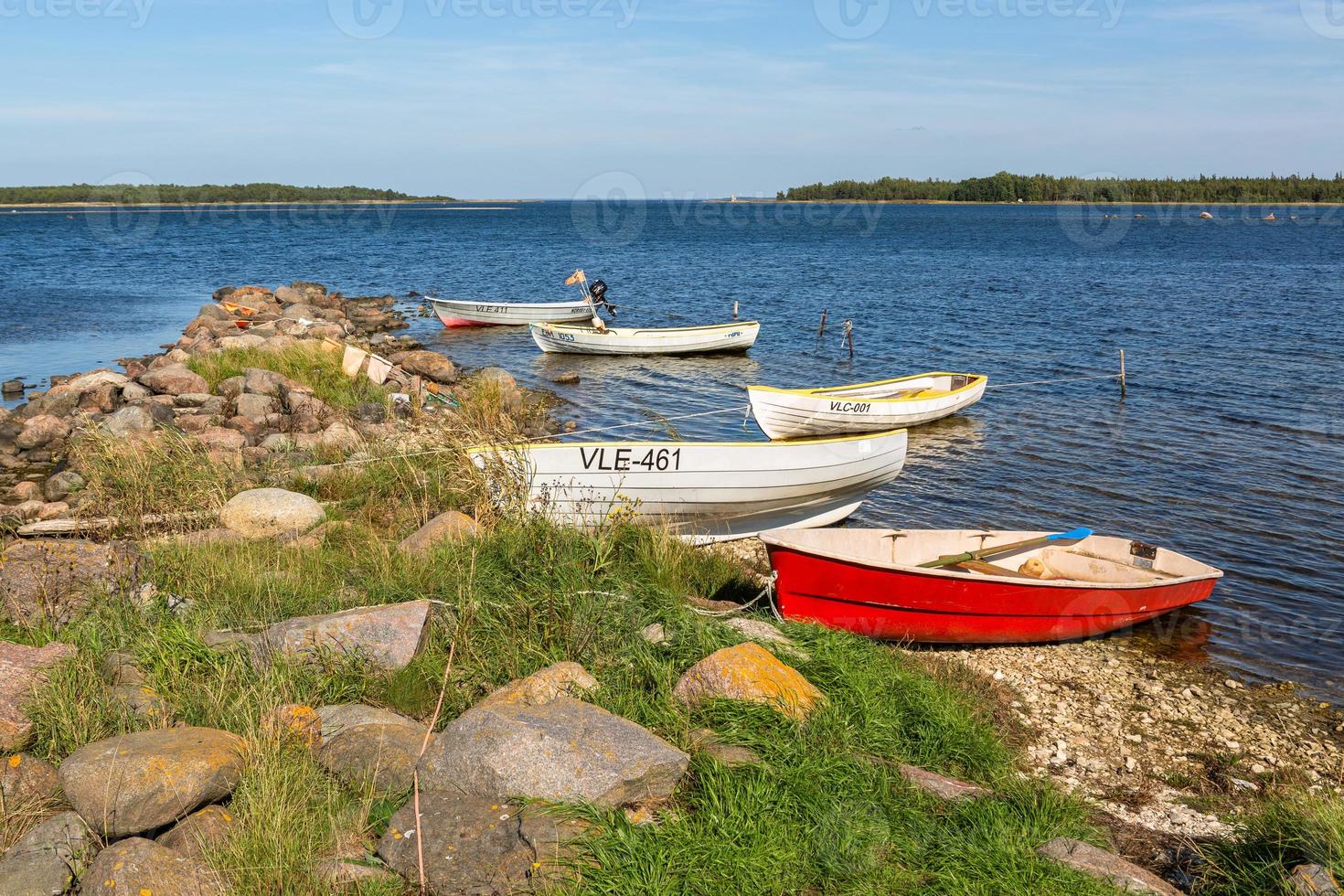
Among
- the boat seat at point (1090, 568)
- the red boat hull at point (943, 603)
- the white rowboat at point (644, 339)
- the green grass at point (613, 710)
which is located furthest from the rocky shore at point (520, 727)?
the white rowboat at point (644, 339)

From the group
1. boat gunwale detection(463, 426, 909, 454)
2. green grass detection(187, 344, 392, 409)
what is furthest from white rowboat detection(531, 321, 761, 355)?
boat gunwale detection(463, 426, 909, 454)

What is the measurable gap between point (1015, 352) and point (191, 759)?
1099 inches

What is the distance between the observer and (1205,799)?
23.0ft

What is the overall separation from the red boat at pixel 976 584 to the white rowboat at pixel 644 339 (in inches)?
718

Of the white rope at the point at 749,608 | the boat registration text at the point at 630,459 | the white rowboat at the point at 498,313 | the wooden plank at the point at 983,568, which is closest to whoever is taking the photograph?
the white rope at the point at 749,608

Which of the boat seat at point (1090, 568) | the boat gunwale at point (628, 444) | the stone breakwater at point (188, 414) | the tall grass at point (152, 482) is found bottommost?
the boat seat at point (1090, 568)

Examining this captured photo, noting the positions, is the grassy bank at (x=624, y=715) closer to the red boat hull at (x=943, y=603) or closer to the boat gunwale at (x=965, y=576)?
the red boat hull at (x=943, y=603)

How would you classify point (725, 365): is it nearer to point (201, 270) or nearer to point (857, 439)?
point (857, 439)

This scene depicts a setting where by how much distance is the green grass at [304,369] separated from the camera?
1797 cm

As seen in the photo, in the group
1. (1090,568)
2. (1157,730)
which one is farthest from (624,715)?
(1090,568)

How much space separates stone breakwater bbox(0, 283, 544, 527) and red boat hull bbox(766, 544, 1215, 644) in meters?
7.11

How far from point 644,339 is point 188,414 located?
14471mm

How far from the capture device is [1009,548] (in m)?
10.7

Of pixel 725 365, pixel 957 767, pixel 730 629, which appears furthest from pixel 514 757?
pixel 725 365
